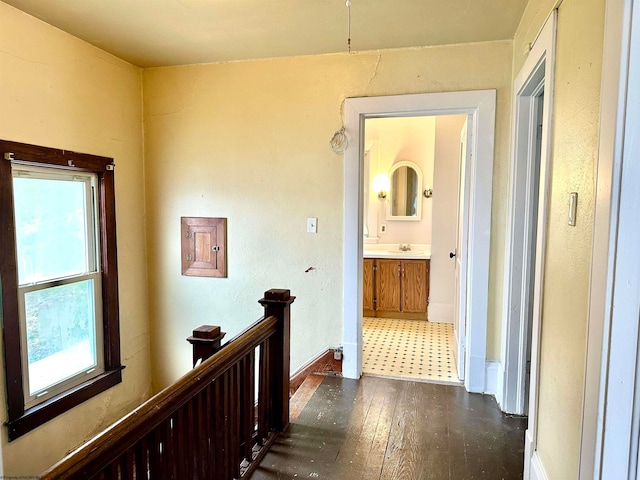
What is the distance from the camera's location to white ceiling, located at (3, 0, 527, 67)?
7.01 ft

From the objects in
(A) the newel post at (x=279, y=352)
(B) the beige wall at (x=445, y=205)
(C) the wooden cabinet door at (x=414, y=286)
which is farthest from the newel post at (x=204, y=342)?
(B) the beige wall at (x=445, y=205)

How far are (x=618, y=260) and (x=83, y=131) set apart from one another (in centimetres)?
300

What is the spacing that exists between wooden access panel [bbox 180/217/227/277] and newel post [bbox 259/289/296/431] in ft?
3.60

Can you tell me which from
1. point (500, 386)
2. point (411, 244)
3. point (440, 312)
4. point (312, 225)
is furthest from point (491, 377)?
→ point (411, 244)

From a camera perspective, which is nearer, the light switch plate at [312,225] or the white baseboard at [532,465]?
the white baseboard at [532,465]

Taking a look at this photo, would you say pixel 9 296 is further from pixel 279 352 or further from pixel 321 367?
pixel 321 367

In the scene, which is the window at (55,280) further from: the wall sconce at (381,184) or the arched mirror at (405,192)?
the arched mirror at (405,192)

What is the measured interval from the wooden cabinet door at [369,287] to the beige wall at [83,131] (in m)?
2.34

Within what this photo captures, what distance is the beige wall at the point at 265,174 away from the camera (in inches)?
105

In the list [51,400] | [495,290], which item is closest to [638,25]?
[495,290]

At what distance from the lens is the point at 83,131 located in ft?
8.92

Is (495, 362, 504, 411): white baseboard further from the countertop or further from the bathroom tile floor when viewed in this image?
the countertop

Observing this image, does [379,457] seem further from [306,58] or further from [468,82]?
[306,58]

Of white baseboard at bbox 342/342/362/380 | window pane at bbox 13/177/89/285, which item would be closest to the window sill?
window pane at bbox 13/177/89/285
